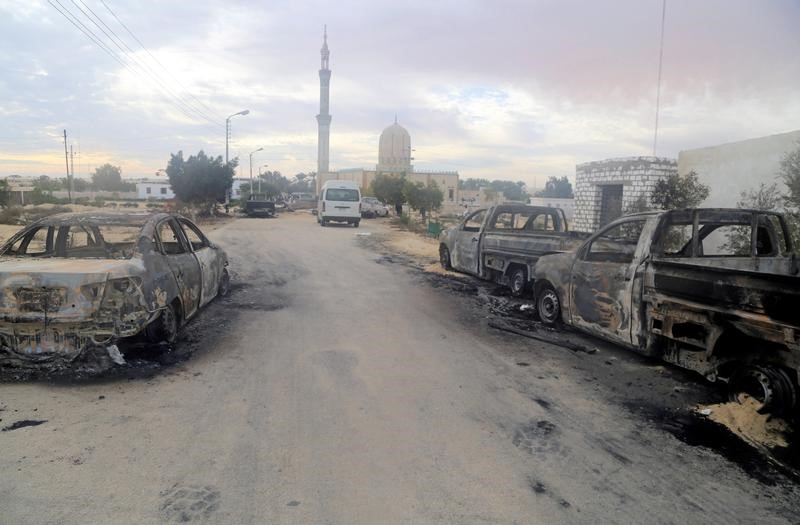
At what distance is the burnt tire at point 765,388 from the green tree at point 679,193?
10568mm

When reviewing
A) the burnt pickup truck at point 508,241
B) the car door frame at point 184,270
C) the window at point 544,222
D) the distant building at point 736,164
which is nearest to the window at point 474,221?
the burnt pickup truck at point 508,241

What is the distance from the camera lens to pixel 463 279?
12062 millimetres

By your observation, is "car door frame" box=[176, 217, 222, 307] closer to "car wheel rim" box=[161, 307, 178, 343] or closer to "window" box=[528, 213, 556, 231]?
"car wheel rim" box=[161, 307, 178, 343]

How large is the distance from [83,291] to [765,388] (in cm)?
591

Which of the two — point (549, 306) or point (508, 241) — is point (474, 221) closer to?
point (508, 241)

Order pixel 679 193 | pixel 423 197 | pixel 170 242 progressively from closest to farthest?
pixel 170 242
pixel 679 193
pixel 423 197

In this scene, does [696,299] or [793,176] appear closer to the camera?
[696,299]

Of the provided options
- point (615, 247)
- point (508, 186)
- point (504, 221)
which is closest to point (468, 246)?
point (504, 221)

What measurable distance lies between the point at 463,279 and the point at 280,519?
9.36 metres

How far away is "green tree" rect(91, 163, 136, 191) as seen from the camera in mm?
113250

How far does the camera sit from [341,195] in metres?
28.7

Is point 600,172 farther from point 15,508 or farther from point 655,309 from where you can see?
point 15,508

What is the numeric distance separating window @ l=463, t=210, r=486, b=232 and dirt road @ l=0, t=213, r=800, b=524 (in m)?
5.30

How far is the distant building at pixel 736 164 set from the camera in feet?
42.4
